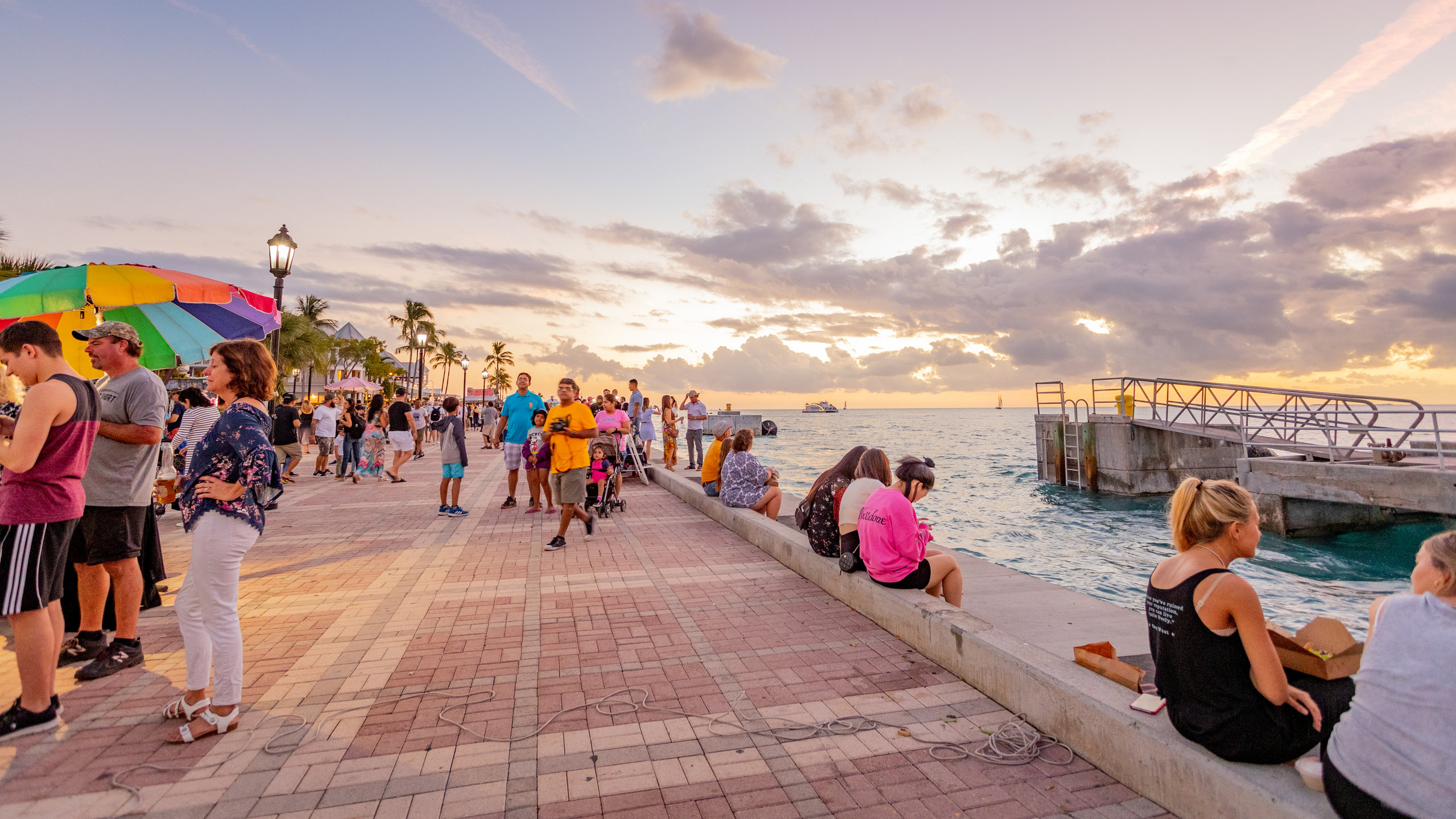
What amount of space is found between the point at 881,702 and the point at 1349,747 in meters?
2.05

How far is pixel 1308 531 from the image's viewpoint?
53.5 ft

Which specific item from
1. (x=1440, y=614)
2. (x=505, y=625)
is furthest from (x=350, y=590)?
(x=1440, y=614)

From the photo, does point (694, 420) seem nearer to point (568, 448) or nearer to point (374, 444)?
point (374, 444)

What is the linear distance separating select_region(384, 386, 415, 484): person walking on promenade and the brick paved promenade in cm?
768

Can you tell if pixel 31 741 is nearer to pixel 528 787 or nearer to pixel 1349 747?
pixel 528 787

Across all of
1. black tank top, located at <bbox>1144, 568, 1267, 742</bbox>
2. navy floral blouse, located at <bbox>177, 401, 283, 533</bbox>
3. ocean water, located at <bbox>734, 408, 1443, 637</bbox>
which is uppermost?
navy floral blouse, located at <bbox>177, 401, 283, 533</bbox>

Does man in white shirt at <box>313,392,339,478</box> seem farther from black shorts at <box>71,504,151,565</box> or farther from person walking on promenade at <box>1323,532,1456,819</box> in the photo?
person walking on promenade at <box>1323,532,1456,819</box>

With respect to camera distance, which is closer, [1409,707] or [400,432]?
[1409,707]

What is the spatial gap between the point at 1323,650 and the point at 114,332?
6173 millimetres

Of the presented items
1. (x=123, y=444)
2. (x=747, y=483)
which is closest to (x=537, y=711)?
(x=123, y=444)

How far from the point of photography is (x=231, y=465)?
3.25m

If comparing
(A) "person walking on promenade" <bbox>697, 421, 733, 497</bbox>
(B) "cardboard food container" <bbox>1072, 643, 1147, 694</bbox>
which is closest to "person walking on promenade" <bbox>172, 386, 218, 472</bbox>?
(B) "cardboard food container" <bbox>1072, 643, 1147, 694</bbox>

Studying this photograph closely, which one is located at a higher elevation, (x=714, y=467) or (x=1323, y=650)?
(x=714, y=467)

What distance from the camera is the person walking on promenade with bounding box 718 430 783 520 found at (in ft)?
30.3
